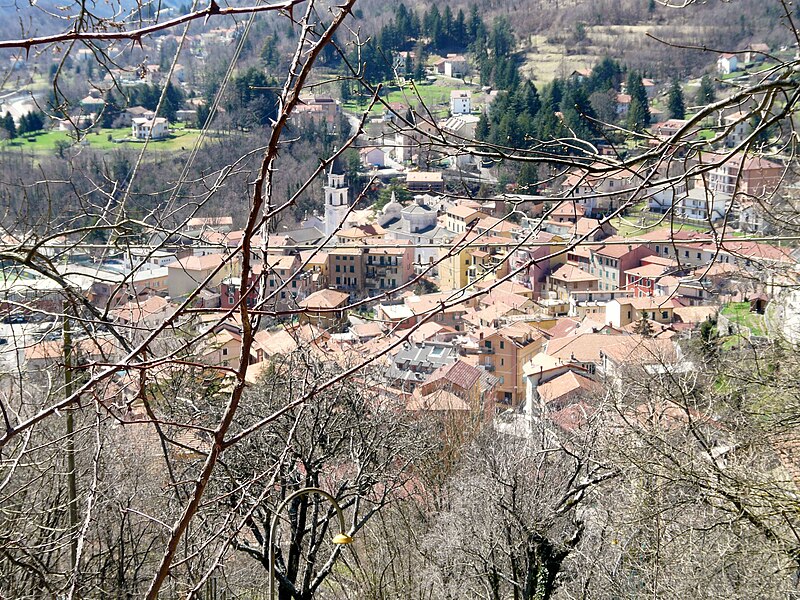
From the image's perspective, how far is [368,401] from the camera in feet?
18.1

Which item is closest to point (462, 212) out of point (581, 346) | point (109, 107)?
point (581, 346)

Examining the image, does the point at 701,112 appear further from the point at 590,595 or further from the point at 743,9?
the point at 743,9

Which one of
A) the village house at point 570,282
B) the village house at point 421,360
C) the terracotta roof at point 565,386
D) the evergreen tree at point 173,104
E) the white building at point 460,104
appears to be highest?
the evergreen tree at point 173,104

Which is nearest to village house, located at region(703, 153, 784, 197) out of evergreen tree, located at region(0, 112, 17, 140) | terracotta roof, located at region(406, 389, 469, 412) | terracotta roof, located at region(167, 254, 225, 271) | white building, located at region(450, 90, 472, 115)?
terracotta roof, located at region(167, 254, 225, 271)

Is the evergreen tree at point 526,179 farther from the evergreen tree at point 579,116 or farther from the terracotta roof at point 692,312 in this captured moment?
the terracotta roof at point 692,312

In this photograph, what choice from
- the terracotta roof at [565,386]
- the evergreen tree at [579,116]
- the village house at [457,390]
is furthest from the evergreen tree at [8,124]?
the terracotta roof at [565,386]

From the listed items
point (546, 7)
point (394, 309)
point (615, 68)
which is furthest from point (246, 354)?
point (546, 7)

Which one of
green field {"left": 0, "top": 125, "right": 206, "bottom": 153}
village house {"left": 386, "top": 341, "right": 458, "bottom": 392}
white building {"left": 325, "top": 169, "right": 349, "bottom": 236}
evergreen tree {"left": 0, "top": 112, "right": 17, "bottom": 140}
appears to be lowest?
village house {"left": 386, "top": 341, "right": 458, "bottom": 392}

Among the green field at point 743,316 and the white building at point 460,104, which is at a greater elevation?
the white building at point 460,104

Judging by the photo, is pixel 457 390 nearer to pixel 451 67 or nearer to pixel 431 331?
pixel 431 331

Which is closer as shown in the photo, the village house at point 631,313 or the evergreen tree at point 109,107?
the evergreen tree at point 109,107

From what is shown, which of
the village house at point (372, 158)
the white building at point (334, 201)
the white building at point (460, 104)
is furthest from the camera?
the white building at point (460, 104)

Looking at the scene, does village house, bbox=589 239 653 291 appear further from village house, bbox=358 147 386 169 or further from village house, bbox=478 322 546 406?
village house, bbox=358 147 386 169

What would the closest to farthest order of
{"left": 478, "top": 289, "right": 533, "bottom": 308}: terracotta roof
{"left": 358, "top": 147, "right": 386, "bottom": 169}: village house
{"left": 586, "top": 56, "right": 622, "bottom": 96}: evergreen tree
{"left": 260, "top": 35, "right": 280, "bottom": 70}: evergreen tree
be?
{"left": 478, "top": 289, "right": 533, "bottom": 308}: terracotta roof < {"left": 358, "top": 147, "right": 386, "bottom": 169}: village house < {"left": 260, "top": 35, "right": 280, "bottom": 70}: evergreen tree < {"left": 586, "top": 56, "right": 622, "bottom": 96}: evergreen tree
